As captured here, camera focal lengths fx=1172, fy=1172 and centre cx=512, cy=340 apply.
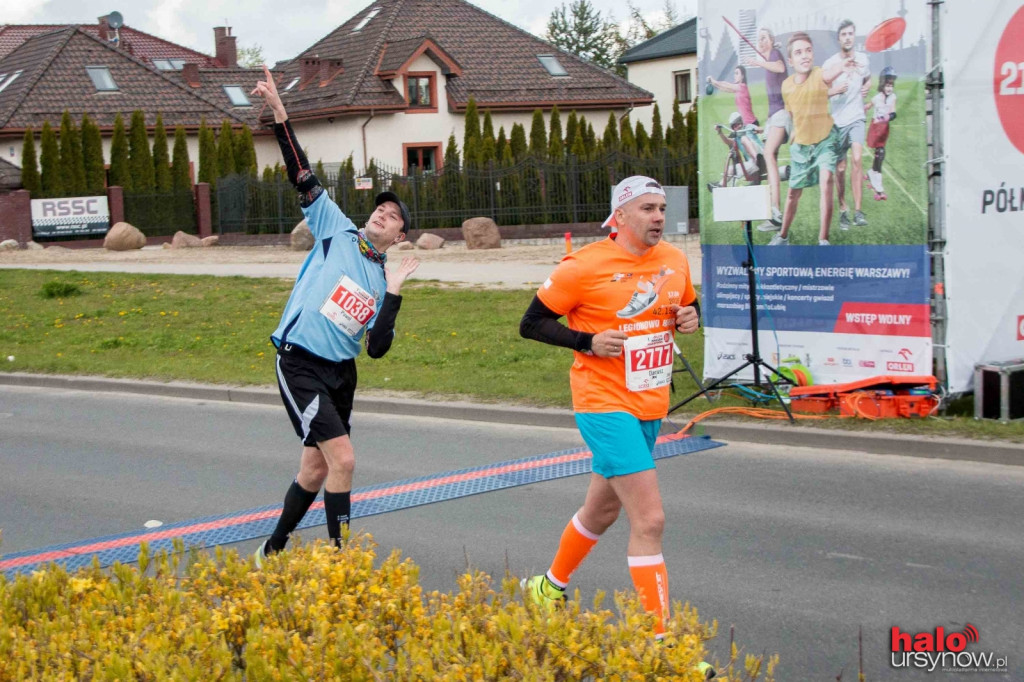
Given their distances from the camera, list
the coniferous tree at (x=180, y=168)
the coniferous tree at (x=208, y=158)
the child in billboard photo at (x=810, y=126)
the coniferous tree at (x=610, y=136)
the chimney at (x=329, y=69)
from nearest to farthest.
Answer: the child in billboard photo at (x=810, y=126) < the coniferous tree at (x=610, y=136) < the coniferous tree at (x=208, y=158) < the coniferous tree at (x=180, y=168) < the chimney at (x=329, y=69)

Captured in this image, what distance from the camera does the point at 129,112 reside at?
46312 mm

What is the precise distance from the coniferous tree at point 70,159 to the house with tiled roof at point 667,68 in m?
26.1

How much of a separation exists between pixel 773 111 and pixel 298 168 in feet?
18.1

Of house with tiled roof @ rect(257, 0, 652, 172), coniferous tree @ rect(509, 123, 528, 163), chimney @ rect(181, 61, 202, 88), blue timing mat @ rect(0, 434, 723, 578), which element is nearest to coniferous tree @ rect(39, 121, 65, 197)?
house with tiled roof @ rect(257, 0, 652, 172)

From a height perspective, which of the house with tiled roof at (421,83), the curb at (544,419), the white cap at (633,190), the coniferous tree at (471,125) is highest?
the house with tiled roof at (421,83)

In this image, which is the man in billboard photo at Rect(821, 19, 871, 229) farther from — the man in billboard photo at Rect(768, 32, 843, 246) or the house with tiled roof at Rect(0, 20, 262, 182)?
the house with tiled roof at Rect(0, 20, 262, 182)

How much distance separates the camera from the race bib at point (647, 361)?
4.95 metres

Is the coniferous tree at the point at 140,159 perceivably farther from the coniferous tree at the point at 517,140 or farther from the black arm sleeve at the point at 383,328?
the black arm sleeve at the point at 383,328

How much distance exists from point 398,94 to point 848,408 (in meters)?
35.0

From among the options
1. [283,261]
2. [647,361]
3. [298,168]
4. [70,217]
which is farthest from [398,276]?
[70,217]

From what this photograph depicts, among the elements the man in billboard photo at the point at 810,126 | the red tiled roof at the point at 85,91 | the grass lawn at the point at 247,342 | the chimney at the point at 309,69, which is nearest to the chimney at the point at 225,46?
the red tiled roof at the point at 85,91

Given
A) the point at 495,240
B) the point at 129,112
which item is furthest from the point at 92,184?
the point at 495,240

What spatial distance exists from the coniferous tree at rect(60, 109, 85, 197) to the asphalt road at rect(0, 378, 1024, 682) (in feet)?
99.0

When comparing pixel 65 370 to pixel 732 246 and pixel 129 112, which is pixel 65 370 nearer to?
pixel 732 246
